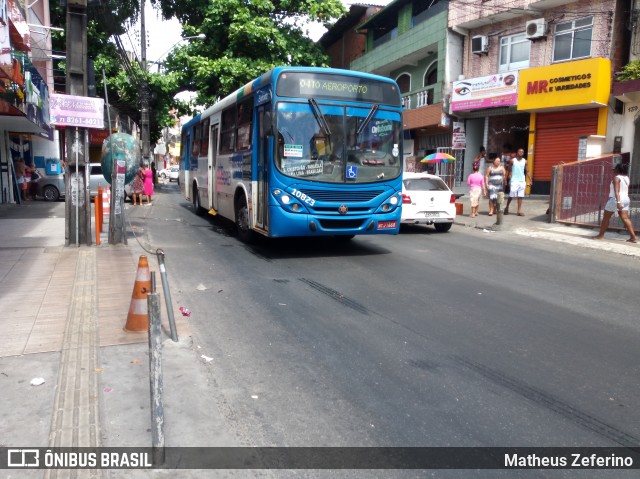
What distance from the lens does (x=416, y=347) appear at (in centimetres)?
489

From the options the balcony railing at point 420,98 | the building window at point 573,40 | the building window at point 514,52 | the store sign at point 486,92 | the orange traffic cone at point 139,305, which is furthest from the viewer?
the balcony railing at point 420,98

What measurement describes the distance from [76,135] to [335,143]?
4.76 meters

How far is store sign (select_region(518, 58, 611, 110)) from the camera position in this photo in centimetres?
1773

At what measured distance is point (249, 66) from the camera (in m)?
24.3

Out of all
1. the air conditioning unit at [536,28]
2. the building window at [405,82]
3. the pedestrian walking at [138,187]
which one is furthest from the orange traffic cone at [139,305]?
the building window at [405,82]

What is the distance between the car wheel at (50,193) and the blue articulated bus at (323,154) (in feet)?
52.9

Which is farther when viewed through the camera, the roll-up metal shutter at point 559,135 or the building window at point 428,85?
the building window at point 428,85

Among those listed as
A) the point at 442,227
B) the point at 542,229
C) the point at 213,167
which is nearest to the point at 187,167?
the point at 213,167

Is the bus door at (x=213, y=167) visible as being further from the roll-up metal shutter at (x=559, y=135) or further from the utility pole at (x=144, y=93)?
the utility pole at (x=144, y=93)

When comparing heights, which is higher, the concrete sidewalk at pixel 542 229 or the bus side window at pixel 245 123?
the bus side window at pixel 245 123

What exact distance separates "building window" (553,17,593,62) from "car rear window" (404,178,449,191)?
31.8ft

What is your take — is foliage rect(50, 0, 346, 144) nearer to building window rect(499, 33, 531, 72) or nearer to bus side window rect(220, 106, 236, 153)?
building window rect(499, 33, 531, 72)

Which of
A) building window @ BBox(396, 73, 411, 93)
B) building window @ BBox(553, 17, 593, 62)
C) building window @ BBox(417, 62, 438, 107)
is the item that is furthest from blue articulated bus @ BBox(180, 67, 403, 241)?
building window @ BBox(396, 73, 411, 93)

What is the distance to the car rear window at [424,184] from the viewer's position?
43.3 feet
